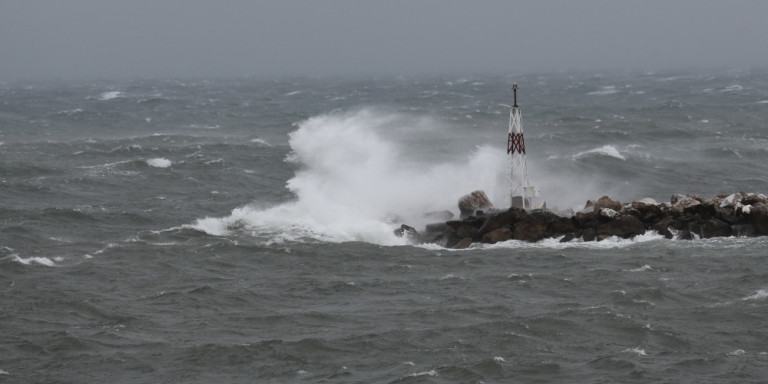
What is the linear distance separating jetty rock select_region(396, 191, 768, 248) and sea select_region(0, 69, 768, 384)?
2.88ft

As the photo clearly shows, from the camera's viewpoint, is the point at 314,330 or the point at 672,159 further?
the point at 672,159

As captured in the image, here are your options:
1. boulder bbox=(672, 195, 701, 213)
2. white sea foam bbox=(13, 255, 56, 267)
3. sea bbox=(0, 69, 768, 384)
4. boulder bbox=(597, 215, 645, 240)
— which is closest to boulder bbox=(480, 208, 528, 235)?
sea bbox=(0, 69, 768, 384)

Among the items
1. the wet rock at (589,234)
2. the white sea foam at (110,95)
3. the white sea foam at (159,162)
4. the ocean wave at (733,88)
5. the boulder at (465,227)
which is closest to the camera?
the wet rock at (589,234)

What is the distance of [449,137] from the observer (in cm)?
8125

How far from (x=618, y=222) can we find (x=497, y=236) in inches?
212

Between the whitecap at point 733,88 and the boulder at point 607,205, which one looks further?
the whitecap at point 733,88

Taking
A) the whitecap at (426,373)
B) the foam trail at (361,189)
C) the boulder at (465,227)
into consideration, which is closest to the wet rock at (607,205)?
the boulder at (465,227)

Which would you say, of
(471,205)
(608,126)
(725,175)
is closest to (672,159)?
(725,175)

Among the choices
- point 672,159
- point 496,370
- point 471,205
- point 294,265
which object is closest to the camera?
point 496,370

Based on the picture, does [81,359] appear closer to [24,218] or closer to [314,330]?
[314,330]

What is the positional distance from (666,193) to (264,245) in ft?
84.3

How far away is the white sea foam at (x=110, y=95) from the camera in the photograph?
140250mm

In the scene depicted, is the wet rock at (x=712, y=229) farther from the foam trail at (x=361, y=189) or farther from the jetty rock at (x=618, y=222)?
the foam trail at (x=361, y=189)

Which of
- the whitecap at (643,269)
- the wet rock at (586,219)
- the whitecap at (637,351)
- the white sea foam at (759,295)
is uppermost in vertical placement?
the wet rock at (586,219)
